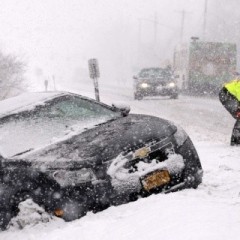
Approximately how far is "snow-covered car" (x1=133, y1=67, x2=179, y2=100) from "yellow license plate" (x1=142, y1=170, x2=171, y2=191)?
17715 millimetres

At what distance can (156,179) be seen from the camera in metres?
4.76

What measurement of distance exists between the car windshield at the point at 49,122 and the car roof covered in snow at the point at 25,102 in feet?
0.31

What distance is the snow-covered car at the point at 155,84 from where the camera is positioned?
884 inches

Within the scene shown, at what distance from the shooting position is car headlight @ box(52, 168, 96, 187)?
442 centimetres

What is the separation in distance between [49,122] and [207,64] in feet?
69.2

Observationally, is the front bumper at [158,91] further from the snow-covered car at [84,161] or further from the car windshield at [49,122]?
the snow-covered car at [84,161]

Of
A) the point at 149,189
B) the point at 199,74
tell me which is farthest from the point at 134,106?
the point at 149,189

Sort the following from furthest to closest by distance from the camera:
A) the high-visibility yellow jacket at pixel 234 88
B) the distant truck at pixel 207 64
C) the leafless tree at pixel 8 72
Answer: the leafless tree at pixel 8 72, the distant truck at pixel 207 64, the high-visibility yellow jacket at pixel 234 88

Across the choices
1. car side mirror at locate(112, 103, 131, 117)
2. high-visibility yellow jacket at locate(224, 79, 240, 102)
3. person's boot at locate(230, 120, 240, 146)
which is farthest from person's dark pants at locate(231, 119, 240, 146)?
car side mirror at locate(112, 103, 131, 117)

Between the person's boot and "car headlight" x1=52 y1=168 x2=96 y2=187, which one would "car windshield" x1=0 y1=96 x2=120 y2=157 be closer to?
"car headlight" x1=52 y1=168 x2=96 y2=187

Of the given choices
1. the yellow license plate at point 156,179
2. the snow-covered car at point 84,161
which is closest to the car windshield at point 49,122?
the snow-covered car at point 84,161

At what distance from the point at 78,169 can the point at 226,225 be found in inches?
59.0

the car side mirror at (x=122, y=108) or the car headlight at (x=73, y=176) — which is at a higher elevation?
the car side mirror at (x=122, y=108)

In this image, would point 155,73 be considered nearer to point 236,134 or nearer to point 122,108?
point 236,134
